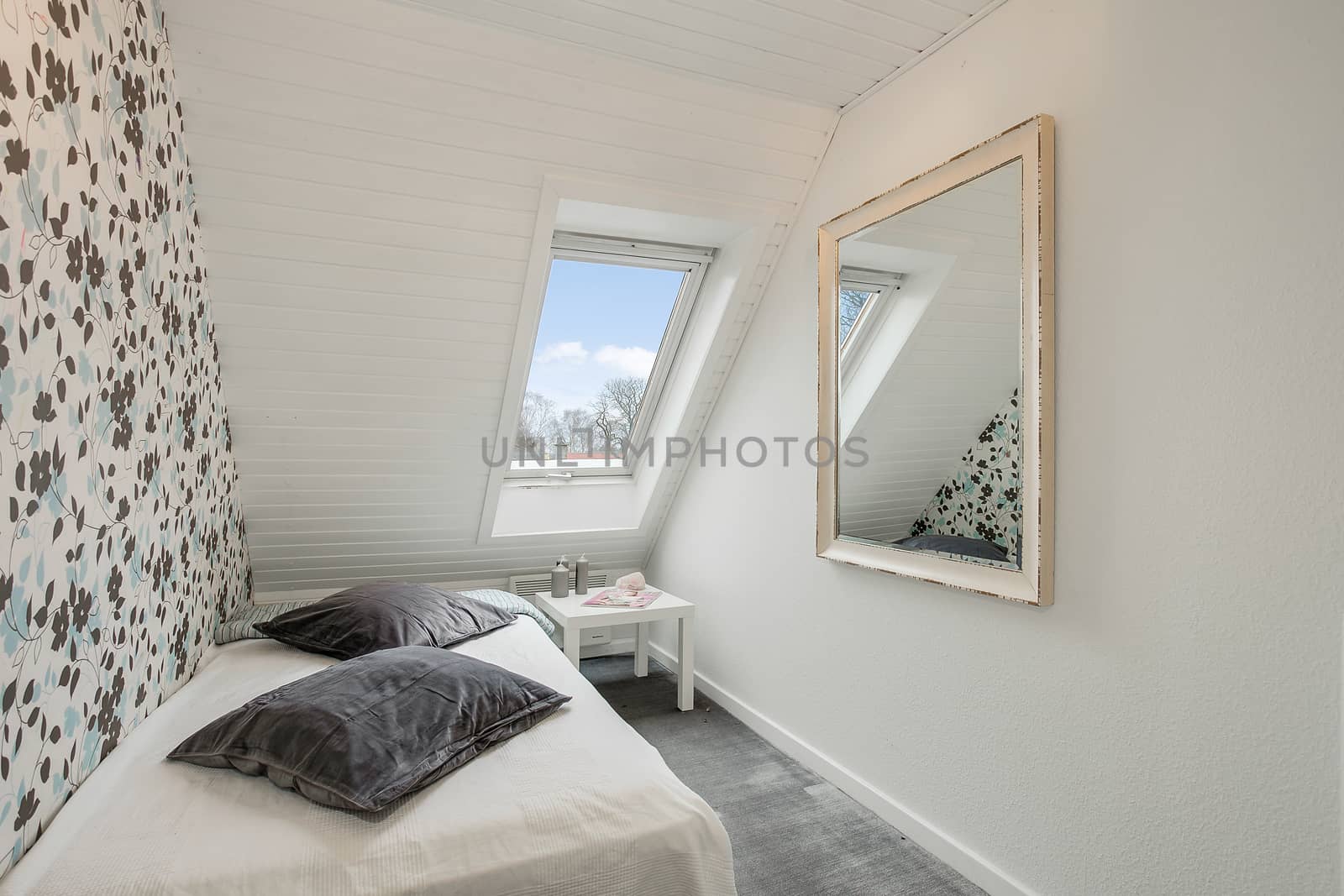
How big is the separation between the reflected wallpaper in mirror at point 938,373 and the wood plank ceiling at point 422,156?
510mm

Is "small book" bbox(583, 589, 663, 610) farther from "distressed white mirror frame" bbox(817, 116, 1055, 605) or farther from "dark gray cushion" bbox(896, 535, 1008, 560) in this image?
"distressed white mirror frame" bbox(817, 116, 1055, 605)

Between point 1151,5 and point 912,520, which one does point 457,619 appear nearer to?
point 912,520

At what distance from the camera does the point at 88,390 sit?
4.89 ft

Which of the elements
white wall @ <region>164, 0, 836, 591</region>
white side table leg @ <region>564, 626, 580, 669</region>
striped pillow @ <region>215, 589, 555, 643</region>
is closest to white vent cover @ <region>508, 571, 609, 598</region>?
striped pillow @ <region>215, 589, 555, 643</region>

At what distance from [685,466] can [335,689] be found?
2055mm

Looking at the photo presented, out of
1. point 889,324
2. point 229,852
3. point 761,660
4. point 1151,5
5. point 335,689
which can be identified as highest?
point 1151,5

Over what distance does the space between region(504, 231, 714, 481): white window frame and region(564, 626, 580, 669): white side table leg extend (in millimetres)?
710

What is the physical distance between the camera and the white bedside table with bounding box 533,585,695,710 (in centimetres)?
292

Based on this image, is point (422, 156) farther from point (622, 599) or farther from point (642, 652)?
point (642, 652)

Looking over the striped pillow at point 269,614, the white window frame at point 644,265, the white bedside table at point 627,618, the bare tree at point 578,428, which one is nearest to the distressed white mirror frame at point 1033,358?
the white window frame at point 644,265

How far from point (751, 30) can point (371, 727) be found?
1.91 meters

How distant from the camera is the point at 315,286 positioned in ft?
7.59

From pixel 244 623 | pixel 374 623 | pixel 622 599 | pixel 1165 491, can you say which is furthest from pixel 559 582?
pixel 1165 491

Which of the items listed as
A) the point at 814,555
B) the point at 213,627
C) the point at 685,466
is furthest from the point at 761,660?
the point at 213,627
